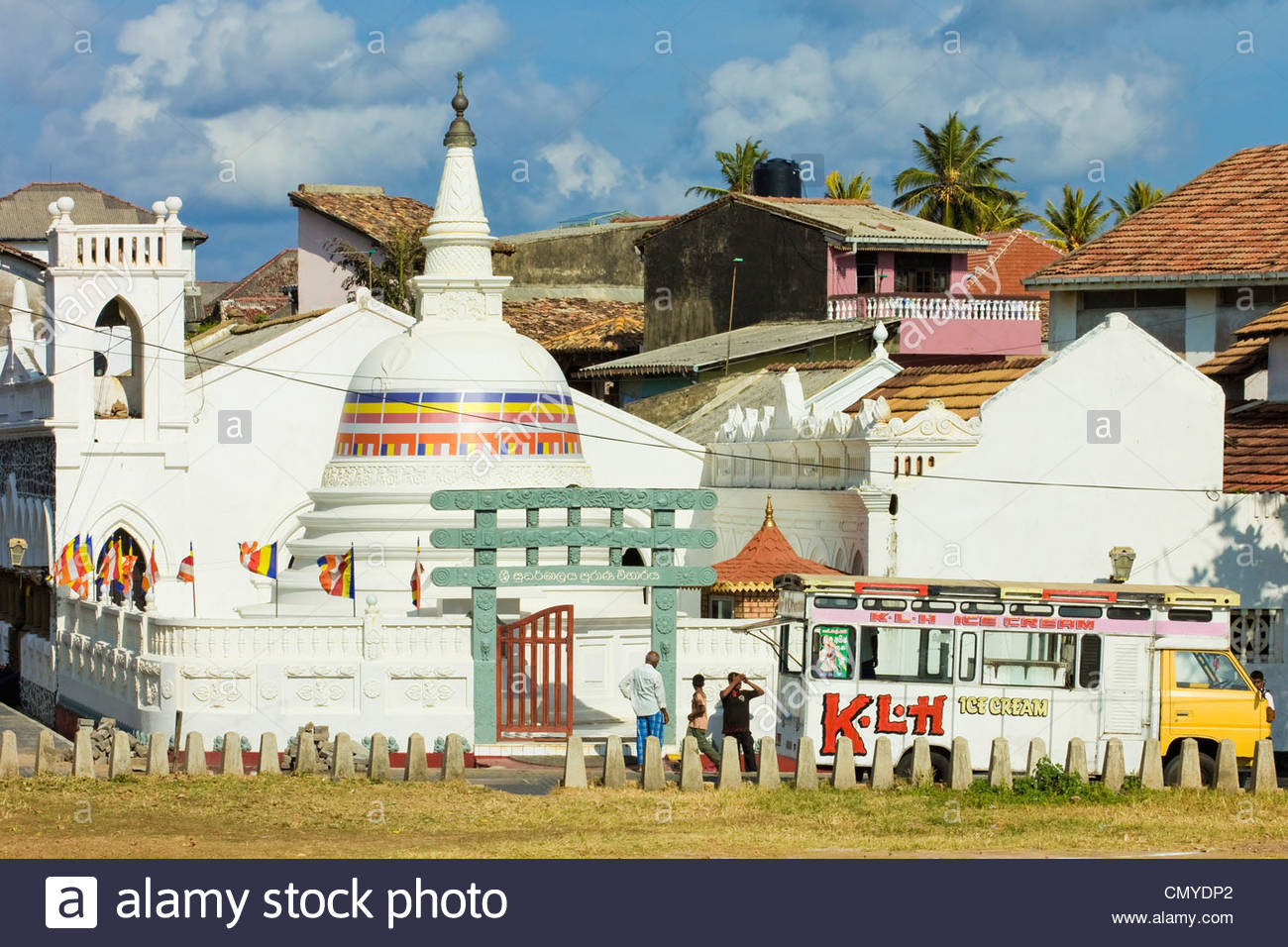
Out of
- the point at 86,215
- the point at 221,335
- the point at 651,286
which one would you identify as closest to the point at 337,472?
the point at 221,335

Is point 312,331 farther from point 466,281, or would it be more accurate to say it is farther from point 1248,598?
point 1248,598

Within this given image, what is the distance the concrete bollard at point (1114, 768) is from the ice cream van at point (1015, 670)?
142 centimetres

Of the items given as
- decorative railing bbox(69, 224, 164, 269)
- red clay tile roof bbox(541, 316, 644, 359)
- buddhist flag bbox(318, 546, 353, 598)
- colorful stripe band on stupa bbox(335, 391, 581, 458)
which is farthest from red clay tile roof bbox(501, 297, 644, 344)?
buddhist flag bbox(318, 546, 353, 598)

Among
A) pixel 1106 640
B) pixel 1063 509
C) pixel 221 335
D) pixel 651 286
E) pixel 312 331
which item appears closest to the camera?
pixel 1106 640

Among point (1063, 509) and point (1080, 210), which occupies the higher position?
point (1080, 210)

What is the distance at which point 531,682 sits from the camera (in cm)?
2759

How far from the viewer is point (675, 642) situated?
27891 millimetres

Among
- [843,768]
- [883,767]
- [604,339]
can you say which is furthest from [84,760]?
[604,339]

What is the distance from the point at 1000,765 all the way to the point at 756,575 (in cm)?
1033

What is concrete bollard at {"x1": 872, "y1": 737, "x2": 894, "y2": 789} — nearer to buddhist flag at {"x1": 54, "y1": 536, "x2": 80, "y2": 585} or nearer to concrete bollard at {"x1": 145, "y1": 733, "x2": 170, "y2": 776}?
concrete bollard at {"x1": 145, "y1": 733, "x2": 170, "y2": 776}

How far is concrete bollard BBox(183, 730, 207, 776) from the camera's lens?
2350 cm

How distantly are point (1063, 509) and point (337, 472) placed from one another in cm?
1158

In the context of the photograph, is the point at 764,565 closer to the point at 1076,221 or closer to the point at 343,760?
the point at 343,760

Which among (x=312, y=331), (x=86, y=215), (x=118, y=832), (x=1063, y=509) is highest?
(x=86, y=215)
